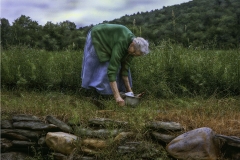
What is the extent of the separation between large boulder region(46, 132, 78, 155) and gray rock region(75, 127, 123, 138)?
98mm

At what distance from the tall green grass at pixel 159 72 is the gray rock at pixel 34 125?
1.78 meters

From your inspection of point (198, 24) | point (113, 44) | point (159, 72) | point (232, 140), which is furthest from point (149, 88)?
point (198, 24)

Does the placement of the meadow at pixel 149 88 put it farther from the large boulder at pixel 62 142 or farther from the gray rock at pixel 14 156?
the gray rock at pixel 14 156

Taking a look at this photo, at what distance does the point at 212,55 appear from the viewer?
7.32m

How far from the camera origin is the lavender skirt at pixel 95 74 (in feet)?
19.2

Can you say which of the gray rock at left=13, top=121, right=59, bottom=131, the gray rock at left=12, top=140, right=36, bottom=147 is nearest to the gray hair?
→ the gray rock at left=13, top=121, right=59, bottom=131

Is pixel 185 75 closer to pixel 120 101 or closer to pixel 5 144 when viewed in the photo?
pixel 120 101

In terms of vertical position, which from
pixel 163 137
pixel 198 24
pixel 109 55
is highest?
pixel 198 24

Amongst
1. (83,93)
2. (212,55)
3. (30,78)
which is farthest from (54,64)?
(212,55)

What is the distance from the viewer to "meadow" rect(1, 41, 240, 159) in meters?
4.85

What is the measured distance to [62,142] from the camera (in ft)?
15.1

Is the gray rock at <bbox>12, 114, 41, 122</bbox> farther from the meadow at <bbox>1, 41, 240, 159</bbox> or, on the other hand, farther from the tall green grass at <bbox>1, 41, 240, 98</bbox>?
the tall green grass at <bbox>1, 41, 240, 98</bbox>

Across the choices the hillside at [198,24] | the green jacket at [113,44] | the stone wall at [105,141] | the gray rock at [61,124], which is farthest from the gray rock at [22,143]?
the hillside at [198,24]

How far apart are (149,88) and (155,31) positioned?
7462mm
